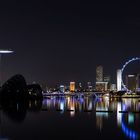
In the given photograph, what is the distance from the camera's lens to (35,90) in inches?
4776

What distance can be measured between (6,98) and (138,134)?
69136 mm

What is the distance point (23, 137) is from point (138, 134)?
6.77 metres

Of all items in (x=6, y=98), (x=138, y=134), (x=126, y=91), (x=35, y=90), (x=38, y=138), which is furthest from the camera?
(x=126, y=91)

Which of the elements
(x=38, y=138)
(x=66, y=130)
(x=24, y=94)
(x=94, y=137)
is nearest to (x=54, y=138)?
(x=38, y=138)

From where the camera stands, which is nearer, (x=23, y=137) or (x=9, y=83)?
(x=23, y=137)

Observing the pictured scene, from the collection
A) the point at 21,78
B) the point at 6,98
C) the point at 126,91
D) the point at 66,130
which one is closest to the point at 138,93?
the point at 126,91

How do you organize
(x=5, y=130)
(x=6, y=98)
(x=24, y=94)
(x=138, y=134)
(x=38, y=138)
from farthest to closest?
(x=24, y=94) → (x=6, y=98) → (x=5, y=130) → (x=138, y=134) → (x=38, y=138)

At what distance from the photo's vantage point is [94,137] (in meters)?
21.8

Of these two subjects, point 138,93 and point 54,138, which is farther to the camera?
point 138,93

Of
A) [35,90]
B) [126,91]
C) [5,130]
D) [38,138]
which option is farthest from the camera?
[126,91]

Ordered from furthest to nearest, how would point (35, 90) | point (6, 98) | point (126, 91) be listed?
point (126, 91), point (35, 90), point (6, 98)

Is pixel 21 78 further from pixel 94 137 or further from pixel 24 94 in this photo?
pixel 94 137

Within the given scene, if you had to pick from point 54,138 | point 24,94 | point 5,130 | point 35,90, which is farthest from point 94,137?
point 35,90

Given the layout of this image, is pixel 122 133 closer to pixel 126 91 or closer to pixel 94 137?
pixel 94 137
